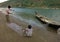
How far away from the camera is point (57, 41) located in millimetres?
15250

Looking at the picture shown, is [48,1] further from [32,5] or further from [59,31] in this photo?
[59,31]

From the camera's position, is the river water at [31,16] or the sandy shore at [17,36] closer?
the sandy shore at [17,36]

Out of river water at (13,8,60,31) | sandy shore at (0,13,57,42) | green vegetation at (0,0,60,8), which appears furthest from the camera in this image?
green vegetation at (0,0,60,8)

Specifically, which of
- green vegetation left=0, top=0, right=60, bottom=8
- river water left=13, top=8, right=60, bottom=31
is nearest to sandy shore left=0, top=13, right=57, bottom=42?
river water left=13, top=8, right=60, bottom=31

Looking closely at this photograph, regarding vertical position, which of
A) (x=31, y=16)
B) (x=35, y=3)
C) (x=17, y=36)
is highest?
(x=17, y=36)

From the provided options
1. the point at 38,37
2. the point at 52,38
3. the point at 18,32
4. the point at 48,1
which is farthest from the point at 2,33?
the point at 48,1

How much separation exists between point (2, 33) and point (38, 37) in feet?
9.35

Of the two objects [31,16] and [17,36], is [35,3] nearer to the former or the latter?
[31,16]

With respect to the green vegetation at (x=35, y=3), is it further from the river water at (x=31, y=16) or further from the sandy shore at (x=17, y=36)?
the sandy shore at (x=17, y=36)

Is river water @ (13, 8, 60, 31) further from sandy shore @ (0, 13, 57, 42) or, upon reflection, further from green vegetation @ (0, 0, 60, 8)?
green vegetation @ (0, 0, 60, 8)

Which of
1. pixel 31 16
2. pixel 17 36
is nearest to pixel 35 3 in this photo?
pixel 31 16

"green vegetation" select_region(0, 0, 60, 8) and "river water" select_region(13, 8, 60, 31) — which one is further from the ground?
"river water" select_region(13, 8, 60, 31)

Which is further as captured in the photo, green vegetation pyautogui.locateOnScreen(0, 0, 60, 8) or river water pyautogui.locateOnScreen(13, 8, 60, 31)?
green vegetation pyautogui.locateOnScreen(0, 0, 60, 8)

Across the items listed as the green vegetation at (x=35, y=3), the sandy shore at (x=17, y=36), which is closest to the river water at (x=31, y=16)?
the sandy shore at (x=17, y=36)
